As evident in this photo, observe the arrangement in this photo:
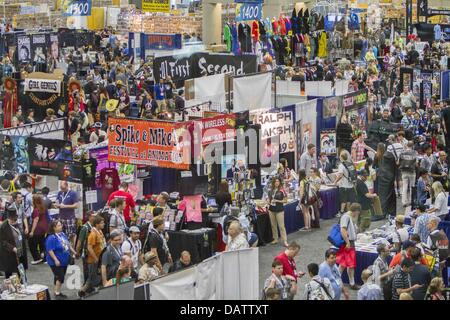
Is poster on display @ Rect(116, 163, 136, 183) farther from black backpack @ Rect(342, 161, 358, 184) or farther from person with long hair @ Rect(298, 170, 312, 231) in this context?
black backpack @ Rect(342, 161, 358, 184)

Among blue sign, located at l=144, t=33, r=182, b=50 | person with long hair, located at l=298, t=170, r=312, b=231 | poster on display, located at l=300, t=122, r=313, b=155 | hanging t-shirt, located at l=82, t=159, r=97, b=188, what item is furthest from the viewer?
blue sign, located at l=144, t=33, r=182, b=50

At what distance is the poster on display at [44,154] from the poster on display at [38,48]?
49.7 feet

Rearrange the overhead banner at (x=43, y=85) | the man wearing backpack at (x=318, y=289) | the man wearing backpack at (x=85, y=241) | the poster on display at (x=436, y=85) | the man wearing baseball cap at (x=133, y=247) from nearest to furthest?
1. the man wearing backpack at (x=318, y=289)
2. the man wearing baseball cap at (x=133, y=247)
3. the man wearing backpack at (x=85, y=241)
4. the overhead banner at (x=43, y=85)
5. the poster on display at (x=436, y=85)

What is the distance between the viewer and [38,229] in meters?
15.0

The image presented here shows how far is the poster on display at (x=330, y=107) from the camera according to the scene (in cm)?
2144

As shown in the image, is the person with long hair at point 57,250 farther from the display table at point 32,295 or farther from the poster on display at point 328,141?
the poster on display at point 328,141

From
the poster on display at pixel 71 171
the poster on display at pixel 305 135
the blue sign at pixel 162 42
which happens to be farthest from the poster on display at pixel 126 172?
the blue sign at pixel 162 42

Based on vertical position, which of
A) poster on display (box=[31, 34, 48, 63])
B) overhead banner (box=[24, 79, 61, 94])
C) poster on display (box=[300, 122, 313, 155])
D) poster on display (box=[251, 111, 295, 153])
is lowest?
poster on display (box=[300, 122, 313, 155])

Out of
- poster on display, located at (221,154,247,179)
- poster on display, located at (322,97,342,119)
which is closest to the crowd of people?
poster on display, located at (322,97,342,119)

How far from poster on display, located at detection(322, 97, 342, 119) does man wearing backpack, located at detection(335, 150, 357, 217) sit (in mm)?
4255

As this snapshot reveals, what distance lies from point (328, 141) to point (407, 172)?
293cm

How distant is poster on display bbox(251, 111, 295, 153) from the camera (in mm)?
18938
